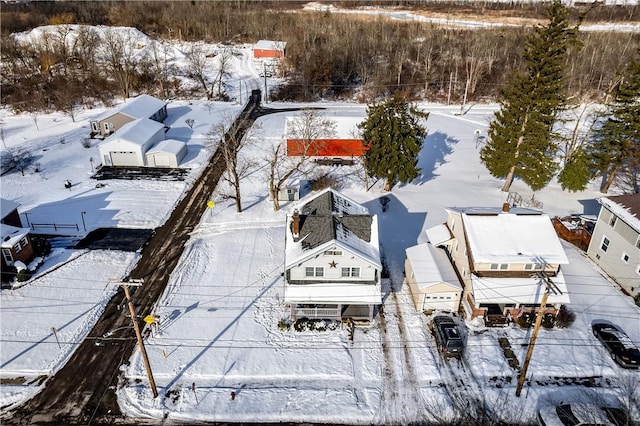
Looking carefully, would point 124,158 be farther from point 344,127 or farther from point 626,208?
point 626,208

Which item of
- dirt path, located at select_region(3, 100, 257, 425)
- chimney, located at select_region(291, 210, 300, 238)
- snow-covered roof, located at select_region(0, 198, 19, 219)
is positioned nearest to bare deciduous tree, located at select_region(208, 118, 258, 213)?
dirt path, located at select_region(3, 100, 257, 425)

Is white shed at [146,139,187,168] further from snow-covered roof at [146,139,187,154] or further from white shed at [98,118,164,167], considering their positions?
white shed at [98,118,164,167]

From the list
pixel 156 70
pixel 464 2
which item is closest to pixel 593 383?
pixel 156 70

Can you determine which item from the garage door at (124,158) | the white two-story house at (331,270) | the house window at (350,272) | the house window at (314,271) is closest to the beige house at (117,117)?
Answer: the garage door at (124,158)

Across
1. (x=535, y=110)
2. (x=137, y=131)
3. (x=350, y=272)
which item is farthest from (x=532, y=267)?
(x=137, y=131)

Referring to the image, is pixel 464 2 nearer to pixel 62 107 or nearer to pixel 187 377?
pixel 62 107
